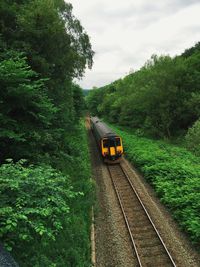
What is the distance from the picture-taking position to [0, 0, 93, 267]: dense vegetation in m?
5.58

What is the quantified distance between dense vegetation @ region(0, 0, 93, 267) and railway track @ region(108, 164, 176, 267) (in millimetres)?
2067

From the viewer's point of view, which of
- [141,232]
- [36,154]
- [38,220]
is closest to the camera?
[38,220]

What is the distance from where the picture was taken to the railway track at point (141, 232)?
8695mm

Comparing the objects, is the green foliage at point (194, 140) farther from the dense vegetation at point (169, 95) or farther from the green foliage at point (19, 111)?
the green foliage at point (19, 111)

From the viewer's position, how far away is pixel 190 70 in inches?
1314

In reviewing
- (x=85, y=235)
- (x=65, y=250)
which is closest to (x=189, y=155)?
(x=85, y=235)

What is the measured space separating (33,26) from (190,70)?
2699cm

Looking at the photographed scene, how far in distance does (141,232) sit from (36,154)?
5.94 metres

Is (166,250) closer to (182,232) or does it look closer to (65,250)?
(182,232)

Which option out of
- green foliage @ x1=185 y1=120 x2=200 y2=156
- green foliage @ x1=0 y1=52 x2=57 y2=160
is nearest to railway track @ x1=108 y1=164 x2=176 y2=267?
green foliage @ x1=0 y1=52 x2=57 y2=160

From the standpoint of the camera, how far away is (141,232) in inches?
415

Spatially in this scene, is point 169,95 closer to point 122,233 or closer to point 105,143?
point 105,143

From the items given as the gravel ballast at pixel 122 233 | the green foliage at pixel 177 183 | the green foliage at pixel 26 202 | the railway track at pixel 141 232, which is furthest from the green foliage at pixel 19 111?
the green foliage at pixel 177 183

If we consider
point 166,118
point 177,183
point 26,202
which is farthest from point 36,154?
point 166,118
